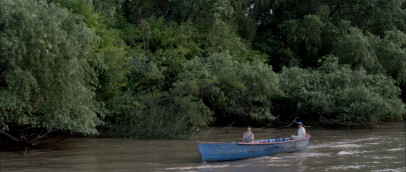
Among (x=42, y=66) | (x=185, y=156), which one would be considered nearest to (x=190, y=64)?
(x=185, y=156)

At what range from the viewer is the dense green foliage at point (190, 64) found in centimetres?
1586

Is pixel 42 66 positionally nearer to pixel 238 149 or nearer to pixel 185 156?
pixel 185 156

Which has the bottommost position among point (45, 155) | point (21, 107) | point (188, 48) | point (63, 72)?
point (45, 155)

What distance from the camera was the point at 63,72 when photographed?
629 inches

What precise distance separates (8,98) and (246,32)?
70.0 ft

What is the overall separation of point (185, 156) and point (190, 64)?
27.9 ft

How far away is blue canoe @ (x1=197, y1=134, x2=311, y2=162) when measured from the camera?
16391 millimetres

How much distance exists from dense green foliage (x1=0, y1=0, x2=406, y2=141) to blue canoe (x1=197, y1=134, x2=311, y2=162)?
4869 millimetres

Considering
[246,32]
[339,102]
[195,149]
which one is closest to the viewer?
[195,149]

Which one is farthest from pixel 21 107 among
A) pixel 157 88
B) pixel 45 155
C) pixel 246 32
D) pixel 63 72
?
pixel 246 32

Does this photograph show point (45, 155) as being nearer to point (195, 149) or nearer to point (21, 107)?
point (21, 107)

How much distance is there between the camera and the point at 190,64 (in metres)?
25.7

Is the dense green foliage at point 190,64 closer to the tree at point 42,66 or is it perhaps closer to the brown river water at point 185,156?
the tree at point 42,66

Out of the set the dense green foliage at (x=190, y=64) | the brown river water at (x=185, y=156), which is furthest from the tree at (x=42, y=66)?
the brown river water at (x=185, y=156)
